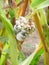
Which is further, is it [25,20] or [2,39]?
[2,39]

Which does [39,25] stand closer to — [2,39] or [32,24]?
[32,24]

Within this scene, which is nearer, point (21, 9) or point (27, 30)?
point (27, 30)

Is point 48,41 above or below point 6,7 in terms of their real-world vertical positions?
below

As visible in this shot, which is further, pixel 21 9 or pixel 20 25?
pixel 21 9

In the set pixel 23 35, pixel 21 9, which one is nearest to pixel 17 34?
pixel 23 35

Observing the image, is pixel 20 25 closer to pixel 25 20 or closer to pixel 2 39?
pixel 25 20

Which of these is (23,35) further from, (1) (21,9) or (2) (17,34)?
(1) (21,9)

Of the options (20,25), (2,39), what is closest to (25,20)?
(20,25)
